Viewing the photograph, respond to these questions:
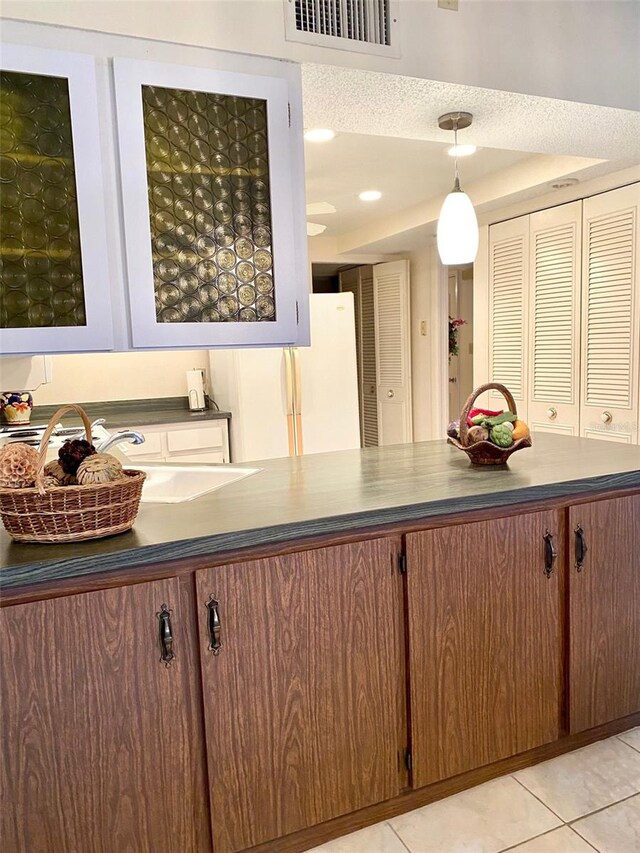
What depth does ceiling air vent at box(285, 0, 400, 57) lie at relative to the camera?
1.82 m

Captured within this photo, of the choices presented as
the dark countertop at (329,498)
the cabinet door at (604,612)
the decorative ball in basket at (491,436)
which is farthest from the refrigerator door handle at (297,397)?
the cabinet door at (604,612)

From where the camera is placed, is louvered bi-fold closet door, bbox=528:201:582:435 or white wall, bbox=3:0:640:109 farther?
louvered bi-fold closet door, bbox=528:201:582:435

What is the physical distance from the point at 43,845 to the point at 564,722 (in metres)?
1.46

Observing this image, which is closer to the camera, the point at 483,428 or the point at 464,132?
the point at 483,428

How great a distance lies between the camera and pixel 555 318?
366cm

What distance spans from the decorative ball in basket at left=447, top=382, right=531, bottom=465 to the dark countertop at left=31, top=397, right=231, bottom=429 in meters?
2.40

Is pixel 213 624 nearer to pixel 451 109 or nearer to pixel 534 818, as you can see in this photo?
pixel 534 818

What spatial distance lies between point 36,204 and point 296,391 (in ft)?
9.17

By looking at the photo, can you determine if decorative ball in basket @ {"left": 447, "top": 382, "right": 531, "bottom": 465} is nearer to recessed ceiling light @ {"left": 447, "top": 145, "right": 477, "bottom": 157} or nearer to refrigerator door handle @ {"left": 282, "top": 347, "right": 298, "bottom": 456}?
recessed ceiling light @ {"left": 447, "top": 145, "right": 477, "bottom": 157}

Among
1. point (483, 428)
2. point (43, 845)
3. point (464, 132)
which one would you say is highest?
point (464, 132)

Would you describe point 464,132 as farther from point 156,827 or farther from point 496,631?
point 156,827

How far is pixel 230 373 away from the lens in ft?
13.8

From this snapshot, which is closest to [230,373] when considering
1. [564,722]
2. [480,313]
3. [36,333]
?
[480,313]

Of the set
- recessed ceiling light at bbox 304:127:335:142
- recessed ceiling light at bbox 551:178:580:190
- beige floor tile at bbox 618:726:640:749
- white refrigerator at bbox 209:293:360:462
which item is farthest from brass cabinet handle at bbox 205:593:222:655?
recessed ceiling light at bbox 551:178:580:190
